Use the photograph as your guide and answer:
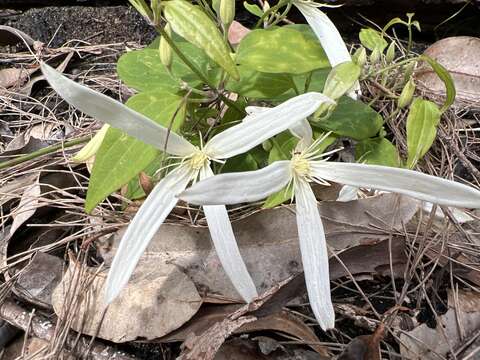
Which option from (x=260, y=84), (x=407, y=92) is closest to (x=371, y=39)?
(x=407, y=92)

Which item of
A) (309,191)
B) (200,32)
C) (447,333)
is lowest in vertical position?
(447,333)

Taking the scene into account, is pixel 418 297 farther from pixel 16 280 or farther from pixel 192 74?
pixel 16 280

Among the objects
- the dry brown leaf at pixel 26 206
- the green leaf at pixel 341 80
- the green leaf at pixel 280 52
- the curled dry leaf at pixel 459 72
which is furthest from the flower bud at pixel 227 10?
the curled dry leaf at pixel 459 72

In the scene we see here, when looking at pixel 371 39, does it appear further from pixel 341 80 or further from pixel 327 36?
pixel 341 80

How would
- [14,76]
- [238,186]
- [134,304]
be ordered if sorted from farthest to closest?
1. [14,76]
2. [134,304]
3. [238,186]

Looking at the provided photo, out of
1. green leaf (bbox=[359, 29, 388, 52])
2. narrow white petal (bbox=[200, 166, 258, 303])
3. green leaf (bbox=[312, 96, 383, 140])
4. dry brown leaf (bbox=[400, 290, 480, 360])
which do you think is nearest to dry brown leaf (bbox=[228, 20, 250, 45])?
green leaf (bbox=[359, 29, 388, 52])

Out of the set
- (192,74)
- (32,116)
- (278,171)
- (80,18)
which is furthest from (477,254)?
(80,18)

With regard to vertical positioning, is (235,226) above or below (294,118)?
below
